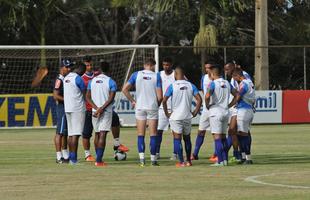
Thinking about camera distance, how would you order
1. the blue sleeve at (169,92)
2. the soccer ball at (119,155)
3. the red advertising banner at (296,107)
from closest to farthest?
the blue sleeve at (169,92), the soccer ball at (119,155), the red advertising banner at (296,107)

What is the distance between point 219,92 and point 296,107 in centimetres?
1945

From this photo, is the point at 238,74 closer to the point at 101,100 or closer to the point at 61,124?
the point at 101,100

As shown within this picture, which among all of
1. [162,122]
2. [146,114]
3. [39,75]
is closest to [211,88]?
[146,114]

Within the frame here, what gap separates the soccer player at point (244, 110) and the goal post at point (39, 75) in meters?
15.0

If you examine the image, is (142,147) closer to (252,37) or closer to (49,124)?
(49,124)

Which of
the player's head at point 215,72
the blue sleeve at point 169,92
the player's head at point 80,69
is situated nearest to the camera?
the blue sleeve at point 169,92

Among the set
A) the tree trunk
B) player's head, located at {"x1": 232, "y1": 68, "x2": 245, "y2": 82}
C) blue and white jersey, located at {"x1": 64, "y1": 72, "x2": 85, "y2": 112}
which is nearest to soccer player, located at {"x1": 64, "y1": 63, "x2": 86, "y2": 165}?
blue and white jersey, located at {"x1": 64, "y1": 72, "x2": 85, "y2": 112}

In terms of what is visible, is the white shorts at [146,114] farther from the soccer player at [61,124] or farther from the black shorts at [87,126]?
the black shorts at [87,126]

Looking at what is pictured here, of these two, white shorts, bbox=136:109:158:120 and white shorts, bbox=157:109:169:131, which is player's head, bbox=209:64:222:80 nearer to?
white shorts, bbox=136:109:158:120

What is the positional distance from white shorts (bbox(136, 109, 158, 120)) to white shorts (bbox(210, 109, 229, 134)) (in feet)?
3.77

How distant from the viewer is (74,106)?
19.9m

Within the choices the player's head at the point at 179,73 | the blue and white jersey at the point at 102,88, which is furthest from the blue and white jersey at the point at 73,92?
the player's head at the point at 179,73

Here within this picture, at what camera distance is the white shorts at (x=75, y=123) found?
65.2 feet

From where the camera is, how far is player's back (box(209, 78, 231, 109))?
19312 mm
